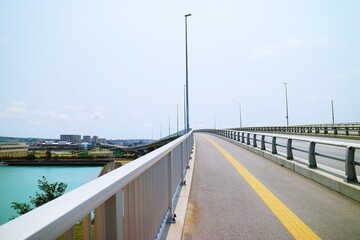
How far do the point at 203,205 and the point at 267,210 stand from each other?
4.53 ft

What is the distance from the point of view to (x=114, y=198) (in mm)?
2080

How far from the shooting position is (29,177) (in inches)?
3529

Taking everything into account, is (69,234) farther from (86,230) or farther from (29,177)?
(29,177)

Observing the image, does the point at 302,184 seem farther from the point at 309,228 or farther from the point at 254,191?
the point at 309,228

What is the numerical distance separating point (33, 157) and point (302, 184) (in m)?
113

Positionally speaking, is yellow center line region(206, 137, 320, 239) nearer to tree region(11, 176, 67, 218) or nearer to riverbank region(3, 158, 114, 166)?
tree region(11, 176, 67, 218)

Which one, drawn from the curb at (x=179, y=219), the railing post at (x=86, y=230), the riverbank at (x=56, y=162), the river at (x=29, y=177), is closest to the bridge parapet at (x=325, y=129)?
the curb at (x=179, y=219)

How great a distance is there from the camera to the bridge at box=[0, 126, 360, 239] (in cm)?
144

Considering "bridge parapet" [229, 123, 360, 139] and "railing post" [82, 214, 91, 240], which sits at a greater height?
"bridge parapet" [229, 123, 360, 139]

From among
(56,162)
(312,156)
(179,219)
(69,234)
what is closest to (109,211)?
(69,234)

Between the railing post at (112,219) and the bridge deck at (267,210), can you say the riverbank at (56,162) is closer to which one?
the bridge deck at (267,210)

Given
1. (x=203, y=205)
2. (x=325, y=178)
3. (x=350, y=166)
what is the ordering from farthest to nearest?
(x=325, y=178), (x=350, y=166), (x=203, y=205)

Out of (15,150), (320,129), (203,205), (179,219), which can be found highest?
(320,129)

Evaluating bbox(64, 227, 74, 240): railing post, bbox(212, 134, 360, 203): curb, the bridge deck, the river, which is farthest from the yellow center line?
the river
